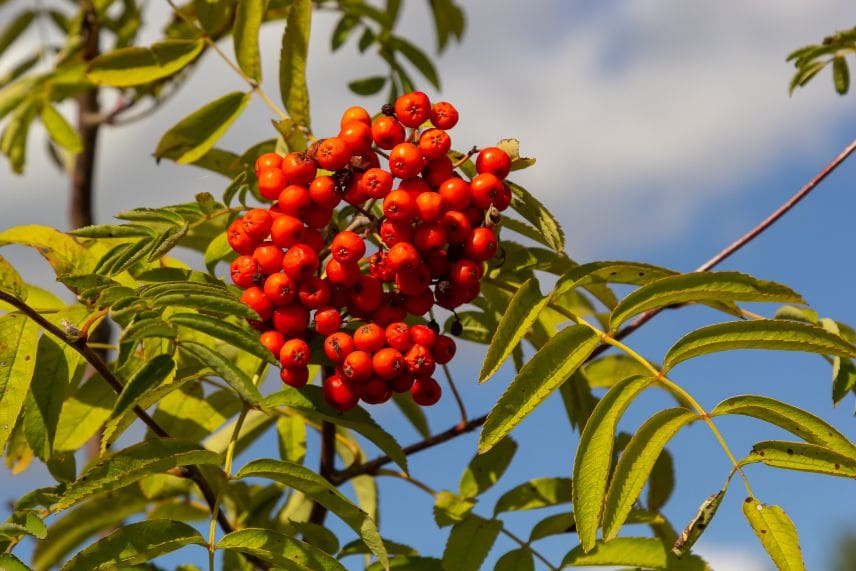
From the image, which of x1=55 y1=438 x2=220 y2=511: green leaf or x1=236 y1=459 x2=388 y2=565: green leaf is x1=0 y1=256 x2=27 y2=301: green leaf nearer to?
x1=55 y1=438 x2=220 y2=511: green leaf

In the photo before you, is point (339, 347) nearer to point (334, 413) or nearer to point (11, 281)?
point (334, 413)

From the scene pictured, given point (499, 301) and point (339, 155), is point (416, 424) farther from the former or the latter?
point (339, 155)

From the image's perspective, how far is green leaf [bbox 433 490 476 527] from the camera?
7.63ft

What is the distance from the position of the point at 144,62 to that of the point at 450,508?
62.2 inches

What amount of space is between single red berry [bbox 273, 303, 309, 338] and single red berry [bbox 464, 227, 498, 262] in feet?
1.24

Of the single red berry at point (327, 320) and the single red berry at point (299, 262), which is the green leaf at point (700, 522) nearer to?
the single red berry at point (327, 320)

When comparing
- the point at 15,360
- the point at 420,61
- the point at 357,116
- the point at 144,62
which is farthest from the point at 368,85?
the point at 15,360

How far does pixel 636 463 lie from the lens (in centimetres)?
172

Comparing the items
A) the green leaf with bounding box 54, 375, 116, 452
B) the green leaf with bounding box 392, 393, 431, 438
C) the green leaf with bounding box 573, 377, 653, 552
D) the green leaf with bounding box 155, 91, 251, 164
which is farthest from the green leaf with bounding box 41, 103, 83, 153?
the green leaf with bounding box 573, 377, 653, 552

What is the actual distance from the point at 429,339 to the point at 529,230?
1.29 ft

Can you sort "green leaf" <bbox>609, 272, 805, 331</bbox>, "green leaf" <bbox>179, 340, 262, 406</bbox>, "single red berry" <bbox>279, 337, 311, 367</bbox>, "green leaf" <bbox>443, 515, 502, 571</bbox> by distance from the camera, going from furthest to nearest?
"green leaf" <bbox>443, 515, 502, 571</bbox>, "single red berry" <bbox>279, 337, 311, 367</bbox>, "green leaf" <bbox>609, 272, 805, 331</bbox>, "green leaf" <bbox>179, 340, 262, 406</bbox>

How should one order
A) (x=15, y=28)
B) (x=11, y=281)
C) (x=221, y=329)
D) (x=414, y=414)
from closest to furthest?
(x=221, y=329) < (x=11, y=281) < (x=414, y=414) < (x=15, y=28)

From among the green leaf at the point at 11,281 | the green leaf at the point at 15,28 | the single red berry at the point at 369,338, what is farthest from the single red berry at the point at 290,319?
the green leaf at the point at 15,28

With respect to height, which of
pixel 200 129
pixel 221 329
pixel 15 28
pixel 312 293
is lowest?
pixel 221 329
